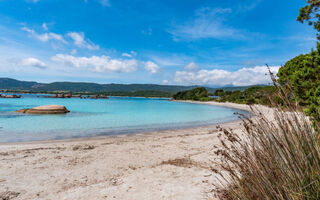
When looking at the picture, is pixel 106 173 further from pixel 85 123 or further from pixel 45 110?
pixel 45 110

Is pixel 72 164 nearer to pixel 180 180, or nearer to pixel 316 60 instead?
pixel 180 180

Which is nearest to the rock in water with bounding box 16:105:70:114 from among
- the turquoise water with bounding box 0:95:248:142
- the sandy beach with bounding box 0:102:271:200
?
the turquoise water with bounding box 0:95:248:142

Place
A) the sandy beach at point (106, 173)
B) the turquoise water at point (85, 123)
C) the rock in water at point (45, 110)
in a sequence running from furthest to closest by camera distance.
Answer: the rock in water at point (45, 110), the turquoise water at point (85, 123), the sandy beach at point (106, 173)

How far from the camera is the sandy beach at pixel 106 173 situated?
418 cm

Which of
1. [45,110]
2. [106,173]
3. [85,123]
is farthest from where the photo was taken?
[45,110]

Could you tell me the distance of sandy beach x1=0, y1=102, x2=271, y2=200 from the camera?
13.7ft

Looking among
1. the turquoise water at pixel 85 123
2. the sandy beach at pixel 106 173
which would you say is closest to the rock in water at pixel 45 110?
the turquoise water at pixel 85 123

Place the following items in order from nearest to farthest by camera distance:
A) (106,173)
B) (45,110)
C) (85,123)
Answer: (106,173) < (85,123) < (45,110)

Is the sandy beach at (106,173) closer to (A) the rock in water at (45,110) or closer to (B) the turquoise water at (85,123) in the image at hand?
(B) the turquoise water at (85,123)

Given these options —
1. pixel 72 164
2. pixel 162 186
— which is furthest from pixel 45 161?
pixel 162 186

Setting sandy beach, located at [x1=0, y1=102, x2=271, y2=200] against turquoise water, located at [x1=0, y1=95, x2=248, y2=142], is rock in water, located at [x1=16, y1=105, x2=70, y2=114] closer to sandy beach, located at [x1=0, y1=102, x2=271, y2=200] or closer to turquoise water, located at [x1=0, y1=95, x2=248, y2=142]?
turquoise water, located at [x1=0, y1=95, x2=248, y2=142]

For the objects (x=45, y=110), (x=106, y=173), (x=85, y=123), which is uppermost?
(x=106, y=173)

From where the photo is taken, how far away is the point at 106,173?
5625 mm

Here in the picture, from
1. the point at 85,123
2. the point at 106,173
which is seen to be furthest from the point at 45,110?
the point at 106,173
